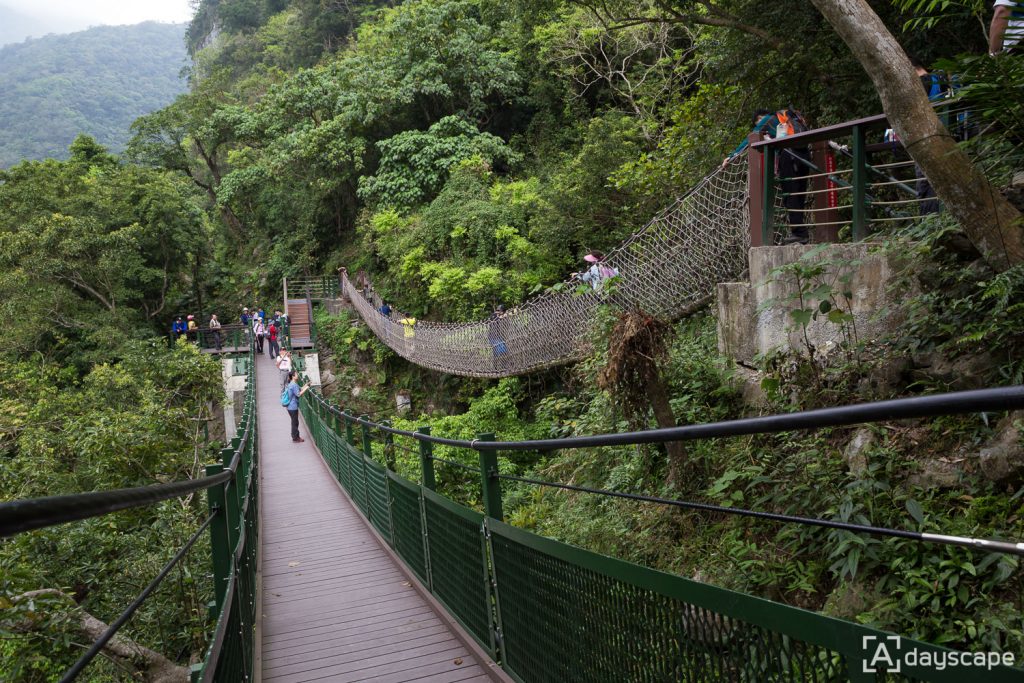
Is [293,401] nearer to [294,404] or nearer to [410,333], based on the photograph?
[294,404]

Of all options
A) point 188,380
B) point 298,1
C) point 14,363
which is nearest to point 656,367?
point 188,380

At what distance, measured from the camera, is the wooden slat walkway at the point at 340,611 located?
3.46m

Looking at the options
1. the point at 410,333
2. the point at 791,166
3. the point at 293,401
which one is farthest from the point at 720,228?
the point at 293,401

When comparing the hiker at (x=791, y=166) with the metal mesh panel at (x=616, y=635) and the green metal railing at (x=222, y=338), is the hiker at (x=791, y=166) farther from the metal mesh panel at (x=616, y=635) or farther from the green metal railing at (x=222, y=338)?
the green metal railing at (x=222, y=338)

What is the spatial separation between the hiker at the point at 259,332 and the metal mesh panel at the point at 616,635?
19.9m

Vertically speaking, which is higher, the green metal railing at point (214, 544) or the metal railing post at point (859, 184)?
the metal railing post at point (859, 184)

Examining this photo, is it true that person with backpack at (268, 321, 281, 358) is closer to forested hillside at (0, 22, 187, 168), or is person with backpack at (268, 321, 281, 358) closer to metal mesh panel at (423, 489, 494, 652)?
metal mesh panel at (423, 489, 494, 652)

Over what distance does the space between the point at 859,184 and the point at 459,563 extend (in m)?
2.98

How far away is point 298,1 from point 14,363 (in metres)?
21.4

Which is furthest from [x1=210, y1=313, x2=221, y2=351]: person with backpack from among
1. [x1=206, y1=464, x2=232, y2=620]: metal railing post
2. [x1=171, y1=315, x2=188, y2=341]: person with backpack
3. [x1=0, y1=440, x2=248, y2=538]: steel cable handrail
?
[x1=0, y1=440, x2=248, y2=538]: steel cable handrail

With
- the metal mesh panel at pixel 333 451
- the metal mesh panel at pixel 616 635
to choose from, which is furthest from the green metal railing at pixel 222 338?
the metal mesh panel at pixel 616 635

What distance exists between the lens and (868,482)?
11.1 feet

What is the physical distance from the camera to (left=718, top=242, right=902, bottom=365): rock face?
163 inches

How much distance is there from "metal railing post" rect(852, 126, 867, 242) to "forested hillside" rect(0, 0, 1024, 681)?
0.50ft
